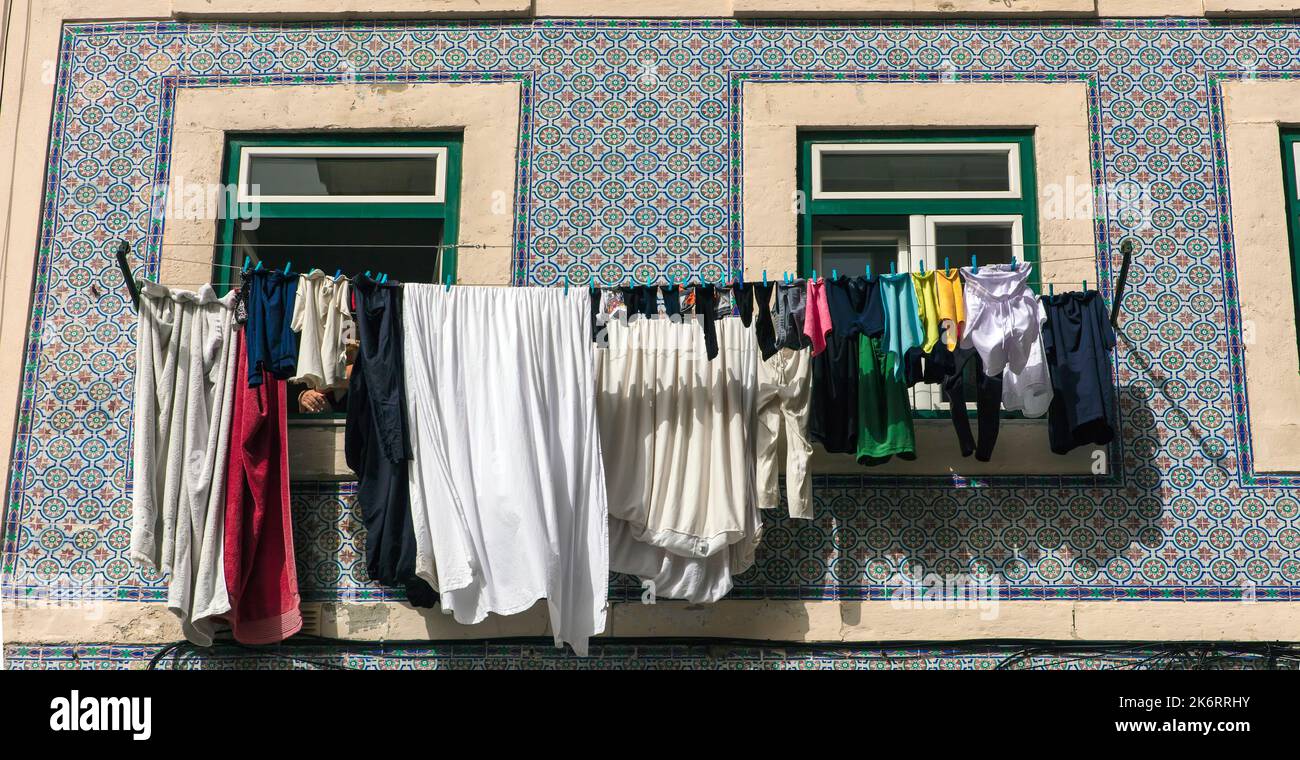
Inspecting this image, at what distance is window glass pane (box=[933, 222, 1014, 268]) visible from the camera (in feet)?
28.1

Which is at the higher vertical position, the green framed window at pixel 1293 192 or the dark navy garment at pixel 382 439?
the green framed window at pixel 1293 192

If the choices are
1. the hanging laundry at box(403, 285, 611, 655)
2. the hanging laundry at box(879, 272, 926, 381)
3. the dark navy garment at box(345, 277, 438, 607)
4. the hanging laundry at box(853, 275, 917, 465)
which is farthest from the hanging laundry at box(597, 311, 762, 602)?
the dark navy garment at box(345, 277, 438, 607)

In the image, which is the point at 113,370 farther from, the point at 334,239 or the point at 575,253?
the point at 575,253

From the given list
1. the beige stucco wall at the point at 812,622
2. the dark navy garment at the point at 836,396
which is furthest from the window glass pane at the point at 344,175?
the dark navy garment at the point at 836,396

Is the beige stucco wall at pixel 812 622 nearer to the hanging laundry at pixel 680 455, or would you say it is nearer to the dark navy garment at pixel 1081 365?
the hanging laundry at pixel 680 455

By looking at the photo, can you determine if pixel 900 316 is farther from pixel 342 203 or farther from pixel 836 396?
pixel 342 203

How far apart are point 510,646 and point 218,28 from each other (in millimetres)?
3472

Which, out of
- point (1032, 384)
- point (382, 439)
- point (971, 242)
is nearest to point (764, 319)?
point (1032, 384)

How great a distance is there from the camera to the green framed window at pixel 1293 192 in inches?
333

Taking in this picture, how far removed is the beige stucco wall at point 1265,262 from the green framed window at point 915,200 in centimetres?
98

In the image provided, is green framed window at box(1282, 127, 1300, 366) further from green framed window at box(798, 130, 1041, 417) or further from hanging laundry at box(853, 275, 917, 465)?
hanging laundry at box(853, 275, 917, 465)

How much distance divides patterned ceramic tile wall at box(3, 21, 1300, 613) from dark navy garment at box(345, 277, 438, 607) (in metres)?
0.46

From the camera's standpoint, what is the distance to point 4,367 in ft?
27.5
